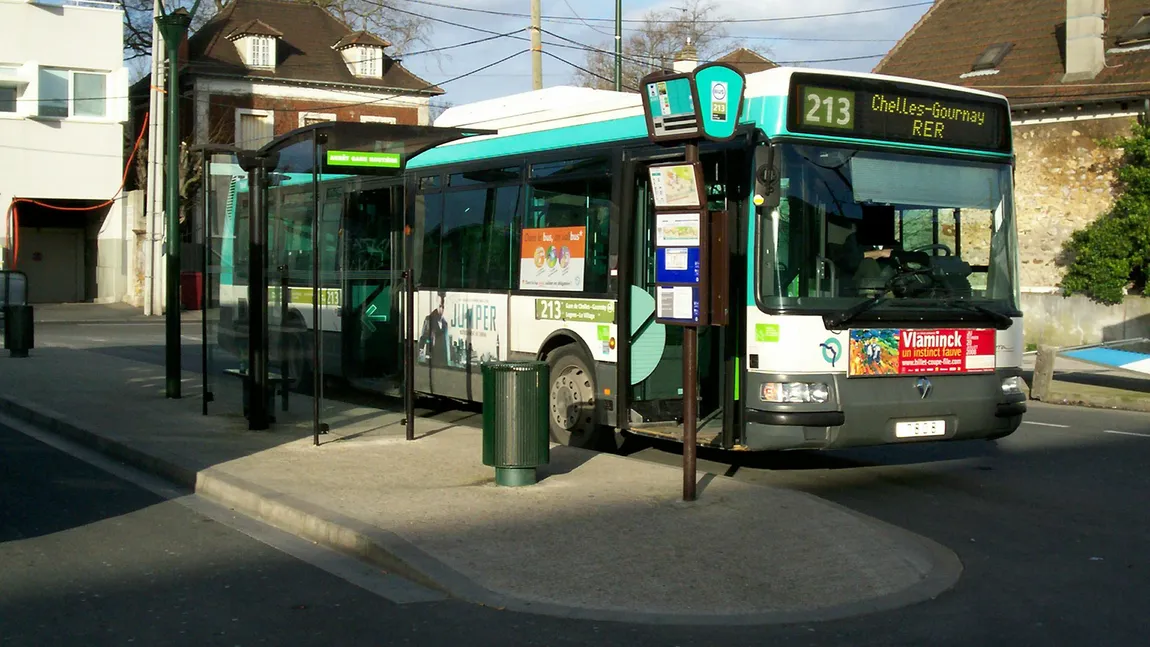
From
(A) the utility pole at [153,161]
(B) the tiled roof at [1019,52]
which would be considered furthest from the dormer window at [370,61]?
(B) the tiled roof at [1019,52]

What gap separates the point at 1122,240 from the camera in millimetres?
28562

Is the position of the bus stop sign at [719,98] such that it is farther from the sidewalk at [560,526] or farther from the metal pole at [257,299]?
the metal pole at [257,299]

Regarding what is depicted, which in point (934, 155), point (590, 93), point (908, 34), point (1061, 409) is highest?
point (908, 34)

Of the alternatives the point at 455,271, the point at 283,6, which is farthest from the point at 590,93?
the point at 283,6

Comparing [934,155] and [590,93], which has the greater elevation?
[590,93]

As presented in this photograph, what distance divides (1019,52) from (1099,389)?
16.1m

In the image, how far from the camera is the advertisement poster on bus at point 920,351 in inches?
385

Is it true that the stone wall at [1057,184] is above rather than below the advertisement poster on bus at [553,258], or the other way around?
above

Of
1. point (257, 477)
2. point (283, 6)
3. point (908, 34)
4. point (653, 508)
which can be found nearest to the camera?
point (653, 508)

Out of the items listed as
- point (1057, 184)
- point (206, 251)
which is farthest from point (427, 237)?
point (1057, 184)

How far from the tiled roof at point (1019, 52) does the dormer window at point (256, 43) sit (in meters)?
25.2

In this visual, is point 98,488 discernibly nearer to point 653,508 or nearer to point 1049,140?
point 653,508

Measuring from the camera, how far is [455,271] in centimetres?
1372

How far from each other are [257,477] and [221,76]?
42102 millimetres
